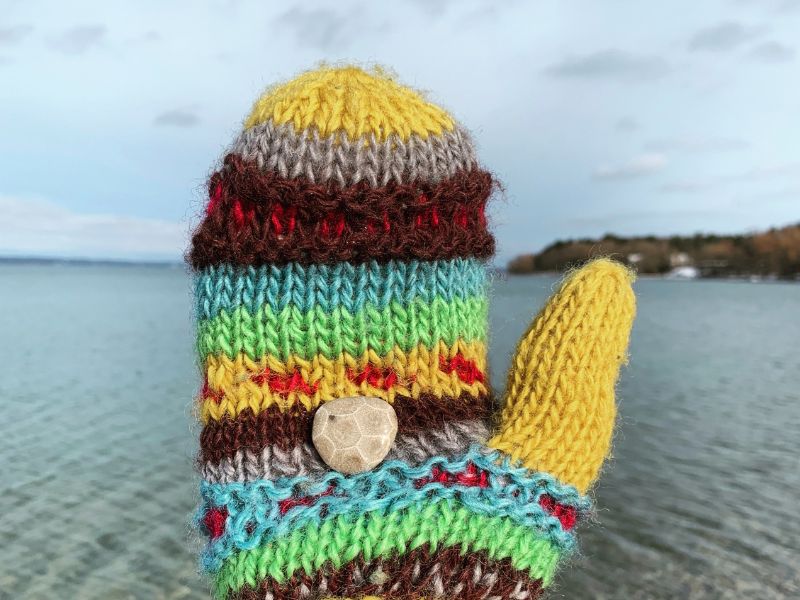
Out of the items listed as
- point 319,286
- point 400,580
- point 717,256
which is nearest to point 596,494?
point 400,580

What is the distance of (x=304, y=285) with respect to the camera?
3.97ft

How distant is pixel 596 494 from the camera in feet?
23.5

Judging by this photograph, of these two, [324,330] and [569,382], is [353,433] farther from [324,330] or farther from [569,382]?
[569,382]

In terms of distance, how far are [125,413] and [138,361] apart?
478cm

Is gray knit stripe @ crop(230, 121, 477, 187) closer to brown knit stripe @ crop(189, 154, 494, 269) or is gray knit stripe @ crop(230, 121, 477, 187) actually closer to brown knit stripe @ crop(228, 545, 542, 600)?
brown knit stripe @ crop(189, 154, 494, 269)

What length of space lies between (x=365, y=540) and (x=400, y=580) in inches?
3.9

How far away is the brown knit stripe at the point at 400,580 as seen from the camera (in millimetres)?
1153

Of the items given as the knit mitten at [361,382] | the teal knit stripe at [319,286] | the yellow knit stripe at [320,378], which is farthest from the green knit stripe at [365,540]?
the teal knit stripe at [319,286]

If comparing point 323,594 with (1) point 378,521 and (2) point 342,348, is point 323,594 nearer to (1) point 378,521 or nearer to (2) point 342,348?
(1) point 378,521

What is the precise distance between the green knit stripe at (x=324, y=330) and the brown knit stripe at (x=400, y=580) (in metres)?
0.39

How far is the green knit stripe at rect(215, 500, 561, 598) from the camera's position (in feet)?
3.78

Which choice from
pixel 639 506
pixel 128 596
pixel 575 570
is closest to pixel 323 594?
pixel 128 596

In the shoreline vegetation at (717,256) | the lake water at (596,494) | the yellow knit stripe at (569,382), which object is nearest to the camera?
the yellow knit stripe at (569,382)

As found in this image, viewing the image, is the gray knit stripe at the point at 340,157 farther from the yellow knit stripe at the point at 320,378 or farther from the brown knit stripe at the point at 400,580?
the brown knit stripe at the point at 400,580
